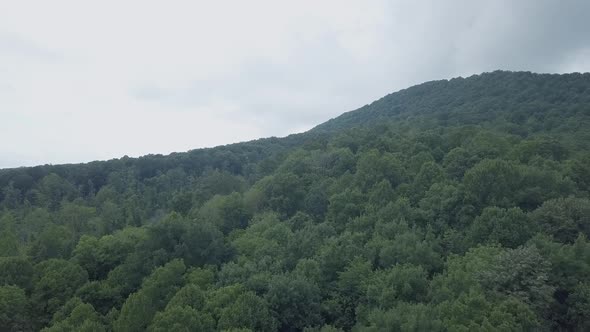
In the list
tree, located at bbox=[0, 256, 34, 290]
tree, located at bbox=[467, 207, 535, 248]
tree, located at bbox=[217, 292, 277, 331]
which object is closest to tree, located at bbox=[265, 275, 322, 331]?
tree, located at bbox=[217, 292, 277, 331]

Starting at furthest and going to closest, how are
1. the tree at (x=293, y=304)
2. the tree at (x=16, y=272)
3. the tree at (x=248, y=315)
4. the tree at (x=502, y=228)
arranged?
1. the tree at (x=16, y=272)
2. the tree at (x=502, y=228)
3. the tree at (x=293, y=304)
4. the tree at (x=248, y=315)

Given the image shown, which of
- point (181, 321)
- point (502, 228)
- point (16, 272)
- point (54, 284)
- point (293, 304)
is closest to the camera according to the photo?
point (181, 321)

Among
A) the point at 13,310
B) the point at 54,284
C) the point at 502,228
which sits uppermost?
the point at 502,228

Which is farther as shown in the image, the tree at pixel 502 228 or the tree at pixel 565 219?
the tree at pixel 565 219

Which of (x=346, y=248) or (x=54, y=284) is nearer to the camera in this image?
(x=54, y=284)

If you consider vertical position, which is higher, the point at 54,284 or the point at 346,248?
the point at 346,248

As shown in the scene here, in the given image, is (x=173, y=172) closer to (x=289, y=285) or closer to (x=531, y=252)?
(x=289, y=285)

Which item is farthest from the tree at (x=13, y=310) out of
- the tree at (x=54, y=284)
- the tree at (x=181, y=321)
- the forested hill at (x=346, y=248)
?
the tree at (x=181, y=321)

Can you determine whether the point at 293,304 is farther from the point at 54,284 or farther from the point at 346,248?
the point at 54,284

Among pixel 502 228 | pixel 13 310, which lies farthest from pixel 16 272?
pixel 502 228

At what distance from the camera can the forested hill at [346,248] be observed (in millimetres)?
31781

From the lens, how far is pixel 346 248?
1679 inches

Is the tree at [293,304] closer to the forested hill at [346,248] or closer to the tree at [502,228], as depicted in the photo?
the forested hill at [346,248]

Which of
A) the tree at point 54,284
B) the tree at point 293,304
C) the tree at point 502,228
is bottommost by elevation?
the tree at point 293,304
